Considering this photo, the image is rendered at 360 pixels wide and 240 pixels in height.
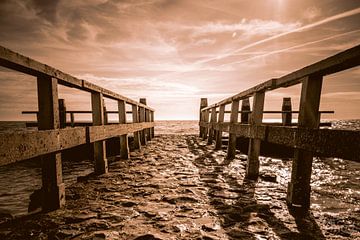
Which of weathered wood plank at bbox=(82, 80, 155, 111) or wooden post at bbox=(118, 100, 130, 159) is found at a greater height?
weathered wood plank at bbox=(82, 80, 155, 111)

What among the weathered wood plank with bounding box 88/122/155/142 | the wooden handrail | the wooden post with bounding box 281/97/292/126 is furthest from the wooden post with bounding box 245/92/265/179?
the wooden post with bounding box 281/97/292/126

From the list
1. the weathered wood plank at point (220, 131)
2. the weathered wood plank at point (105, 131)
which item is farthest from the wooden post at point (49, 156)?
Result: the weathered wood plank at point (220, 131)

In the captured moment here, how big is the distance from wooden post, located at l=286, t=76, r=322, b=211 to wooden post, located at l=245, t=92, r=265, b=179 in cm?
131

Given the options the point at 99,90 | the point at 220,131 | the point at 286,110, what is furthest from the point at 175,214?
the point at 286,110

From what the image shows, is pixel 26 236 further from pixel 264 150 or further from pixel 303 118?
pixel 264 150

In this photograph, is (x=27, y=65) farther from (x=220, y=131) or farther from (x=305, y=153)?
(x=220, y=131)

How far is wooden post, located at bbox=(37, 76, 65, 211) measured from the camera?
248cm

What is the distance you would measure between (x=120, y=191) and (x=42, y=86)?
168 cm

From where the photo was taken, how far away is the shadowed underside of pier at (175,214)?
2.02 m

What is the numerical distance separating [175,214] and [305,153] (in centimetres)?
155

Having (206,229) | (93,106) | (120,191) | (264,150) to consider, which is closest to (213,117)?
(264,150)

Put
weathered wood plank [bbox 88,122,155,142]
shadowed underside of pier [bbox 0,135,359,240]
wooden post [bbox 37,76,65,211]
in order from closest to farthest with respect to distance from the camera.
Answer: shadowed underside of pier [bbox 0,135,359,240] → wooden post [bbox 37,76,65,211] → weathered wood plank [bbox 88,122,155,142]

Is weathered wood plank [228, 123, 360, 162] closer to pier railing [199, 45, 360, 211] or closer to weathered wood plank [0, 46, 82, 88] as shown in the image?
pier railing [199, 45, 360, 211]

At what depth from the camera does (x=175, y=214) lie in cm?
242
